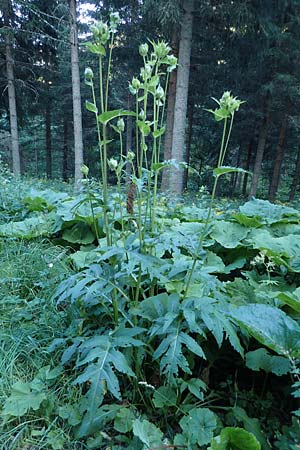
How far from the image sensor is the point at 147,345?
132 cm

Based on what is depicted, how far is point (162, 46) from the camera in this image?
135cm

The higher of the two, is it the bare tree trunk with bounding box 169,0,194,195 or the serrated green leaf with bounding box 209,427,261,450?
the bare tree trunk with bounding box 169,0,194,195

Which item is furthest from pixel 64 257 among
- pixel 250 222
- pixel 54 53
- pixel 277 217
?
pixel 54 53

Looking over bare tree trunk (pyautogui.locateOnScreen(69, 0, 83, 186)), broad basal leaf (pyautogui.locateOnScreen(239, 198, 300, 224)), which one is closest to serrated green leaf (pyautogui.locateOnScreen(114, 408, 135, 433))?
broad basal leaf (pyautogui.locateOnScreen(239, 198, 300, 224))

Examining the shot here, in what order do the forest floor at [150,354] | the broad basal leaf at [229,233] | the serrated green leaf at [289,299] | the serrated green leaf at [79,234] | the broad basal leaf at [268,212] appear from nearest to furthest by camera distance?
the forest floor at [150,354], the serrated green leaf at [289,299], the broad basal leaf at [229,233], the serrated green leaf at [79,234], the broad basal leaf at [268,212]

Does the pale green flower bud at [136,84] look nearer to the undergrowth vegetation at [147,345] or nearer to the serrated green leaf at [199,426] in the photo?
the undergrowth vegetation at [147,345]

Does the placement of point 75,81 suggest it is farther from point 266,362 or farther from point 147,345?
point 266,362

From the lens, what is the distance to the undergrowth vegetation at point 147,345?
1.19 m

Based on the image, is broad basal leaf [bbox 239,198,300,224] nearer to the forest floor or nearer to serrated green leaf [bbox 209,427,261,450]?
the forest floor

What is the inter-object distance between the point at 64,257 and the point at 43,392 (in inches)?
48.0

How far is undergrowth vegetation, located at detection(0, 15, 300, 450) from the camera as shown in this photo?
3.89ft

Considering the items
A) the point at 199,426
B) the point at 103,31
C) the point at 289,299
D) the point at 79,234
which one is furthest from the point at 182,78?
the point at 199,426

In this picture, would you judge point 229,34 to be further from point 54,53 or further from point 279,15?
point 54,53

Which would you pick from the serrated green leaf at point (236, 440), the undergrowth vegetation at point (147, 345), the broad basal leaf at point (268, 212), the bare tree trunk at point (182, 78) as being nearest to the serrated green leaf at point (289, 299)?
the undergrowth vegetation at point (147, 345)
